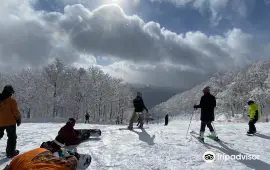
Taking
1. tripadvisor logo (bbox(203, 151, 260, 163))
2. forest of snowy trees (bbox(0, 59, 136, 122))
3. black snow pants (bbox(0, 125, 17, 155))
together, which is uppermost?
forest of snowy trees (bbox(0, 59, 136, 122))

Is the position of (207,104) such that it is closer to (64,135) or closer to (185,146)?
(185,146)

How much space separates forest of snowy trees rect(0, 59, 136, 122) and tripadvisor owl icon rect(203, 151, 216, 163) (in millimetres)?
41717

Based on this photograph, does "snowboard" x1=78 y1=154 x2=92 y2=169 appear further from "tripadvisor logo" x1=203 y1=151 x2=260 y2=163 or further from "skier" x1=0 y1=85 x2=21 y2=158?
"tripadvisor logo" x1=203 y1=151 x2=260 y2=163

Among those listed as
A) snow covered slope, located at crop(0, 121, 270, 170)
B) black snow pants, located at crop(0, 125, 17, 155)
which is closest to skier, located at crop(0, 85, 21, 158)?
black snow pants, located at crop(0, 125, 17, 155)

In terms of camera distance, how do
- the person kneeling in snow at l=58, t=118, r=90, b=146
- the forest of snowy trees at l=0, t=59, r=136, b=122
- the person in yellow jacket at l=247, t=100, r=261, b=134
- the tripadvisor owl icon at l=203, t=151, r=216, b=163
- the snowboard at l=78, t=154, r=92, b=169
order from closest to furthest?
1. the snowboard at l=78, t=154, r=92, b=169
2. the tripadvisor owl icon at l=203, t=151, r=216, b=163
3. the person kneeling in snow at l=58, t=118, r=90, b=146
4. the person in yellow jacket at l=247, t=100, r=261, b=134
5. the forest of snowy trees at l=0, t=59, r=136, b=122

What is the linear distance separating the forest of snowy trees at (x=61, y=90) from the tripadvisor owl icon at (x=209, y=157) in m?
41.7

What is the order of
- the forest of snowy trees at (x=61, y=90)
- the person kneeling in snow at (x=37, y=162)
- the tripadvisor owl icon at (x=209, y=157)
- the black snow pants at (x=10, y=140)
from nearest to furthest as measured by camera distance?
the person kneeling in snow at (x=37, y=162)
the tripadvisor owl icon at (x=209, y=157)
the black snow pants at (x=10, y=140)
the forest of snowy trees at (x=61, y=90)

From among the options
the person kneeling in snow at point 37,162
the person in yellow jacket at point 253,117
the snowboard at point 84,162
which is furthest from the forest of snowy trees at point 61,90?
the person kneeling in snow at point 37,162

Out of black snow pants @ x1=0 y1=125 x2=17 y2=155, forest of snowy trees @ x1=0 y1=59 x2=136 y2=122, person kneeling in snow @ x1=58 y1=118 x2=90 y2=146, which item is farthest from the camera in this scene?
forest of snowy trees @ x1=0 y1=59 x2=136 y2=122

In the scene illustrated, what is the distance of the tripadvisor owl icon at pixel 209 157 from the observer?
6391 millimetres

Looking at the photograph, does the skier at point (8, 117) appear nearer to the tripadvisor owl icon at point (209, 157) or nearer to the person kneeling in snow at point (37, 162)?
the person kneeling in snow at point (37, 162)

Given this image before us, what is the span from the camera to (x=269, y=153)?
7.14m

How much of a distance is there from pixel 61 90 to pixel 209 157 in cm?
4972

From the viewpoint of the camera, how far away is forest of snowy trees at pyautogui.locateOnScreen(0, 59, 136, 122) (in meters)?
44.9
